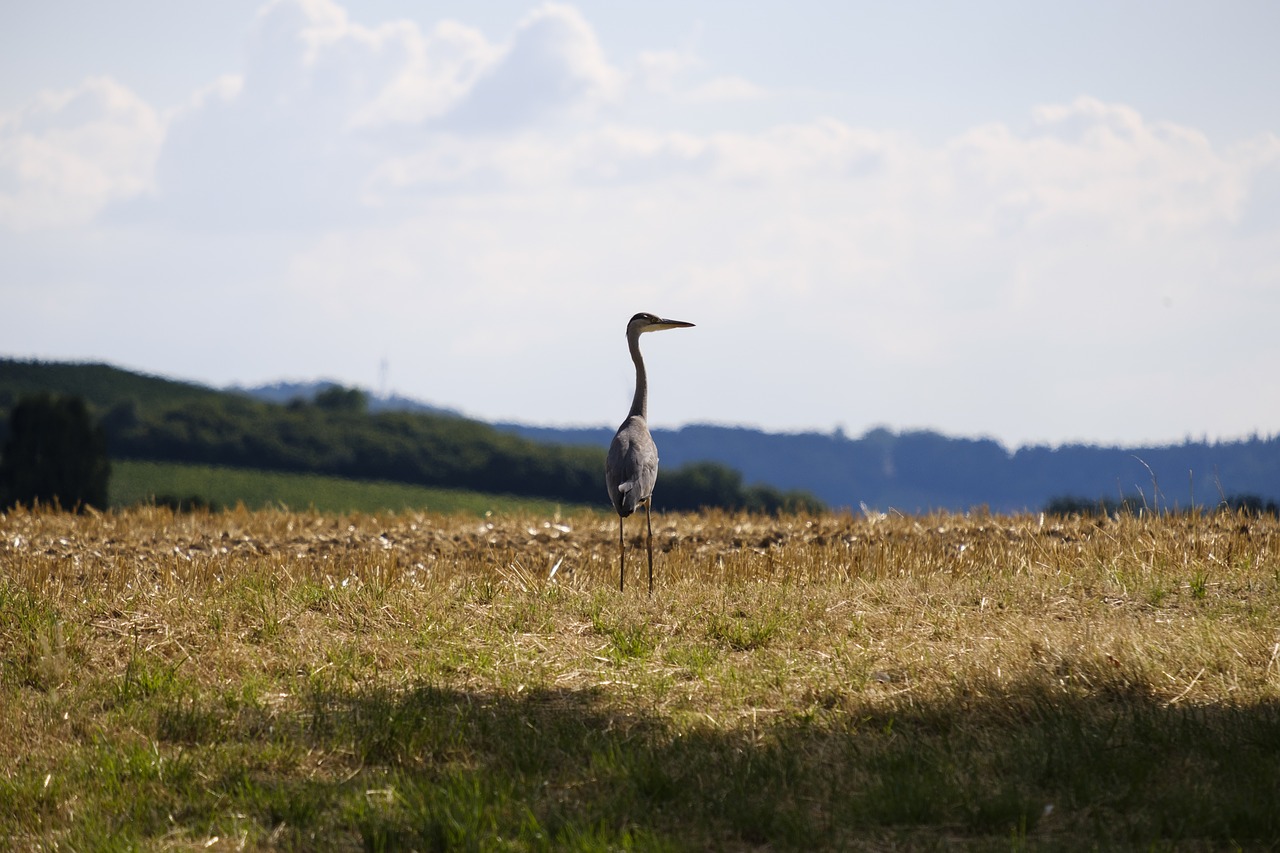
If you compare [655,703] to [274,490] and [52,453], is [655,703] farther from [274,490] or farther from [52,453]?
[274,490]

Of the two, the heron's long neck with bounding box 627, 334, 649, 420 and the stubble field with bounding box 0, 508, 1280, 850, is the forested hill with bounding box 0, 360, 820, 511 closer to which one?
the heron's long neck with bounding box 627, 334, 649, 420

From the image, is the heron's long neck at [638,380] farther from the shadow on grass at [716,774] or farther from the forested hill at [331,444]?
the forested hill at [331,444]

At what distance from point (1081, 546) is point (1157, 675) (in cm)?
526

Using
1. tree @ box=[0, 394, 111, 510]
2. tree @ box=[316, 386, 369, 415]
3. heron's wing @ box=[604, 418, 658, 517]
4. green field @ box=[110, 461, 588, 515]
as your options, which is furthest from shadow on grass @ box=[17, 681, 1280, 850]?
tree @ box=[316, 386, 369, 415]

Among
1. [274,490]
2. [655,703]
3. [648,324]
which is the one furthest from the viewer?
[274,490]

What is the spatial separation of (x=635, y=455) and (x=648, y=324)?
188cm

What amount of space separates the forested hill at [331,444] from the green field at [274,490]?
141 inches

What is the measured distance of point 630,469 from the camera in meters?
10.7

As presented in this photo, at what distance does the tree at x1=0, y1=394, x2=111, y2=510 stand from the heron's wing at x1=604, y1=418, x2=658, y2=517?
1708 inches

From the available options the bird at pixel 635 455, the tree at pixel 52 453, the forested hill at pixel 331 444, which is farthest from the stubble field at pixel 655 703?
the forested hill at pixel 331 444

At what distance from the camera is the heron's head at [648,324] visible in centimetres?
1204

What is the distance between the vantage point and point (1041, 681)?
693cm

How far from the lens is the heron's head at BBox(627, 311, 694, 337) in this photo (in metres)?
12.0

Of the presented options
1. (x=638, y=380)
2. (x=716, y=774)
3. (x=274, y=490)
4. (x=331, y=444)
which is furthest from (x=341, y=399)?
(x=716, y=774)
